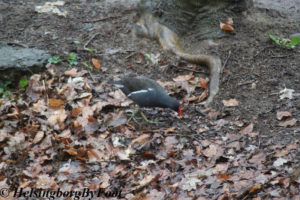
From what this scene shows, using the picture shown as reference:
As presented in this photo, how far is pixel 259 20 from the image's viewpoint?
6.79 meters

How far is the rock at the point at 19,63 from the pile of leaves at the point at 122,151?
223mm

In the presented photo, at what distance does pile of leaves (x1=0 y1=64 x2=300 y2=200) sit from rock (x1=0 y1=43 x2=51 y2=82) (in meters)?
0.22

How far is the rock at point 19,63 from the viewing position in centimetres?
639

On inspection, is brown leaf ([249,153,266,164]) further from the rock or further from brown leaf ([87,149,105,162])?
the rock

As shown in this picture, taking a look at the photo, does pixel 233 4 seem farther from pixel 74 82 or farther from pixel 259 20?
pixel 74 82

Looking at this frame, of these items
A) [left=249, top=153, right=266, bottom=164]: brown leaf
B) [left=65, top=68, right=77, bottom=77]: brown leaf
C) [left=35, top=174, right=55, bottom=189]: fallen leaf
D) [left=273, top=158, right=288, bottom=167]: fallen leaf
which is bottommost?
[left=35, top=174, right=55, bottom=189]: fallen leaf

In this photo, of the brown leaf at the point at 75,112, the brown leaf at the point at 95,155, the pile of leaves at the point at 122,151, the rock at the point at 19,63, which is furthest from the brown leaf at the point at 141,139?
the rock at the point at 19,63

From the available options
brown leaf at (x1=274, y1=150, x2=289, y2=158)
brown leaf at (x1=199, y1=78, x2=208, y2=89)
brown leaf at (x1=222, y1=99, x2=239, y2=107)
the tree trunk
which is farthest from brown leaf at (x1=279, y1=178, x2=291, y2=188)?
the tree trunk

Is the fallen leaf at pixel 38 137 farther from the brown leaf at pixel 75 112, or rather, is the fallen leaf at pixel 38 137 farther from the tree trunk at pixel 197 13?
the tree trunk at pixel 197 13

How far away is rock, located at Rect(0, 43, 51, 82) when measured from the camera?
21.0 feet

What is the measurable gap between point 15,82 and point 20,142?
1561mm

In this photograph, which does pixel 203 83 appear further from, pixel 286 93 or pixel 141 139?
pixel 141 139

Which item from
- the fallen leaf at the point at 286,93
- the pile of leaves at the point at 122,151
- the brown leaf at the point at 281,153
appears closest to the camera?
the pile of leaves at the point at 122,151

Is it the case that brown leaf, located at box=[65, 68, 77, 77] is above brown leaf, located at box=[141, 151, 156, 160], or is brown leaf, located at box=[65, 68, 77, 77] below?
above
